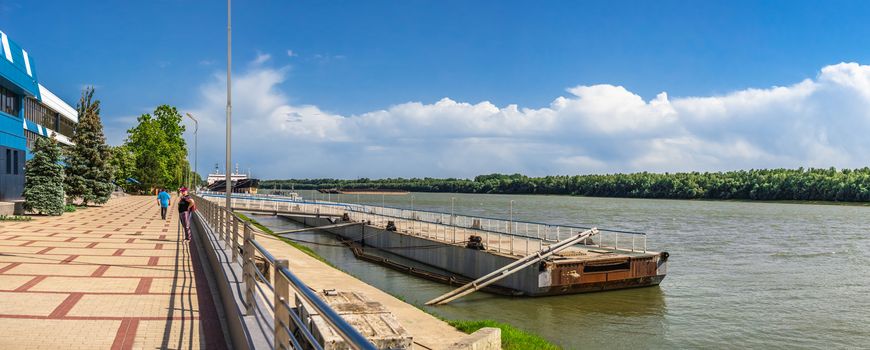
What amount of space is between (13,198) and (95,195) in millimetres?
11014

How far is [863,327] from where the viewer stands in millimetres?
19516

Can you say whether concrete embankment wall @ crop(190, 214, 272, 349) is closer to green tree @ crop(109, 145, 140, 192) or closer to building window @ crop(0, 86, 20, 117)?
building window @ crop(0, 86, 20, 117)

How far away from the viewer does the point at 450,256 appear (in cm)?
2847

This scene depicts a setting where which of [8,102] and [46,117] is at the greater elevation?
[46,117]

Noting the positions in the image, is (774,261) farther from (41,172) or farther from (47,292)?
(41,172)

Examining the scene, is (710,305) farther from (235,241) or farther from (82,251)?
(82,251)

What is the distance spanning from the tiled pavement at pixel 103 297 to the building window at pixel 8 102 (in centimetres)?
2093

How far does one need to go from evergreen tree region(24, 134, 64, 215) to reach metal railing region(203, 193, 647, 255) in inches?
711

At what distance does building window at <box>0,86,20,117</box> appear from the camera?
113 feet

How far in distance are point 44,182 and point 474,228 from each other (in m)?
21.6

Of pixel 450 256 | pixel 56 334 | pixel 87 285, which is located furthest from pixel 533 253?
pixel 56 334

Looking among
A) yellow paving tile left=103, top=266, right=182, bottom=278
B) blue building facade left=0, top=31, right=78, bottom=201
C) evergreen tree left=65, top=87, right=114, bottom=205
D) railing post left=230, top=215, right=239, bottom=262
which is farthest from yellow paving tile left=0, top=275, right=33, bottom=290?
evergreen tree left=65, top=87, right=114, bottom=205

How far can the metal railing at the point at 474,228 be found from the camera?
86.3 feet

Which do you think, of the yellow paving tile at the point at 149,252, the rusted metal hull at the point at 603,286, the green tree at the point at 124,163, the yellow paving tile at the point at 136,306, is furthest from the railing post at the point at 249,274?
the green tree at the point at 124,163
